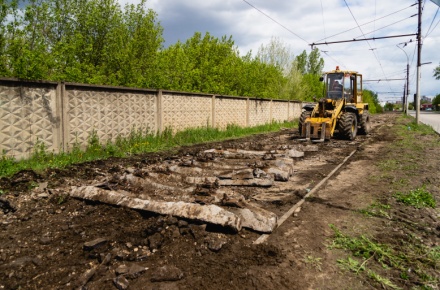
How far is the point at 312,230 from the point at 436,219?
201 centimetres

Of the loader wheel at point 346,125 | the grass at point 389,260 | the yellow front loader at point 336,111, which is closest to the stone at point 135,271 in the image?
the grass at point 389,260

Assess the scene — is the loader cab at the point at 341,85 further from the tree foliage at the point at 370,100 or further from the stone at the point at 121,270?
the tree foliage at the point at 370,100

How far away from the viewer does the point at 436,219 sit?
4367 millimetres

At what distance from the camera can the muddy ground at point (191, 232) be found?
2793mm

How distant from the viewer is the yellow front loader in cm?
1291

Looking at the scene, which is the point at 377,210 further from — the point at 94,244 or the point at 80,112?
the point at 80,112

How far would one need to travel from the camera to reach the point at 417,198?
5059mm

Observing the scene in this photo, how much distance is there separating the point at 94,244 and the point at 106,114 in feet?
23.0

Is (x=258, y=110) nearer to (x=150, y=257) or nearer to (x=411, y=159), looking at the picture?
(x=411, y=159)

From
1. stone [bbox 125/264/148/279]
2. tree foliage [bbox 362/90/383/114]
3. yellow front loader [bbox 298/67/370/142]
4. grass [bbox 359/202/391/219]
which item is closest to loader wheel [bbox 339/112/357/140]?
yellow front loader [bbox 298/67/370/142]

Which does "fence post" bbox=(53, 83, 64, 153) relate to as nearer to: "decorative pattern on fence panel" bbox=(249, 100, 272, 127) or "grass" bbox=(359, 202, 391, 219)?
"grass" bbox=(359, 202, 391, 219)

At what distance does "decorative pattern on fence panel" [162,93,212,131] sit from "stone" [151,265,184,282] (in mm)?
9579

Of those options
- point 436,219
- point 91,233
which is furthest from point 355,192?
point 91,233

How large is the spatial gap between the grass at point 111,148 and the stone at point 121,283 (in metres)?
4.84
